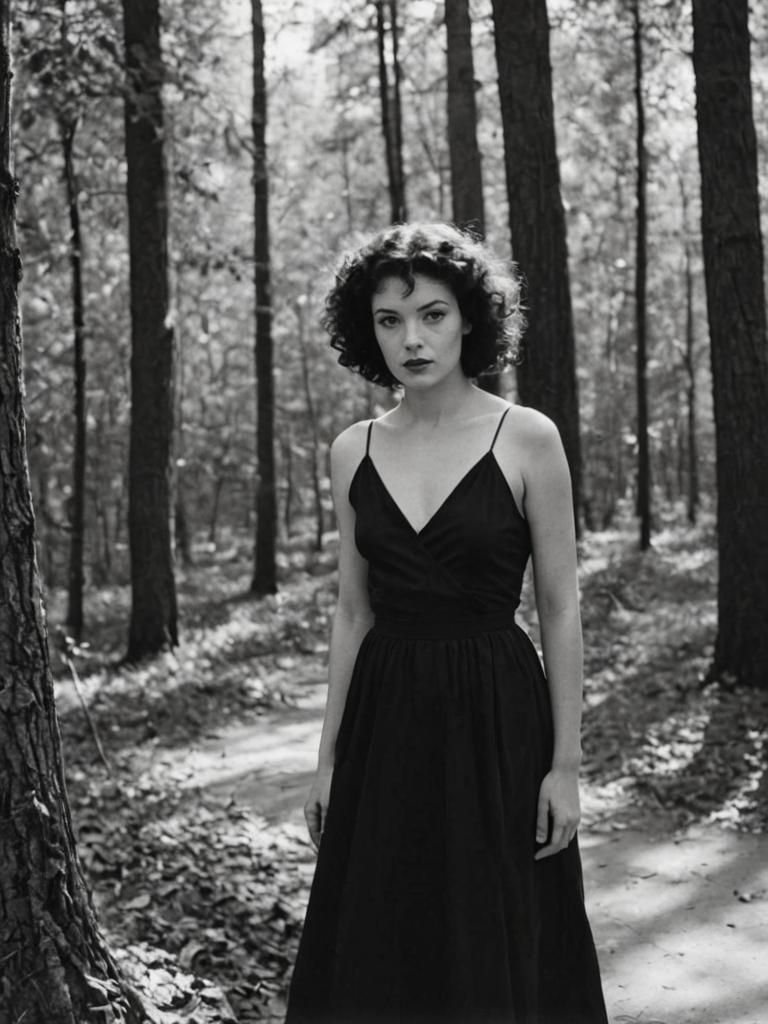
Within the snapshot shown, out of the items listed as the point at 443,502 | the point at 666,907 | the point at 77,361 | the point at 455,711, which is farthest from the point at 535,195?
the point at 77,361

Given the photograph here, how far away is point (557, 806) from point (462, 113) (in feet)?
33.2

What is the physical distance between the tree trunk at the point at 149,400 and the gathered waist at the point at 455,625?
918cm

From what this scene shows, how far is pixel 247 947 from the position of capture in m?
4.93

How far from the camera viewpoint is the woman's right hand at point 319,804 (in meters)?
3.18

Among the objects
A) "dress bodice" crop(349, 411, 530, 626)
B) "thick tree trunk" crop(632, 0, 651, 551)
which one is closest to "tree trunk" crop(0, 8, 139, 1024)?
"dress bodice" crop(349, 411, 530, 626)

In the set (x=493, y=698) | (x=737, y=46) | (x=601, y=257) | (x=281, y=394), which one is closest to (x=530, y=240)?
(x=737, y=46)

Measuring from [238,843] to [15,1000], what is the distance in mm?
3304

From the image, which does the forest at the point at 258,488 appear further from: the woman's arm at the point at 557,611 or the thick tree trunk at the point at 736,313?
the woman's arm at the point at 557,611

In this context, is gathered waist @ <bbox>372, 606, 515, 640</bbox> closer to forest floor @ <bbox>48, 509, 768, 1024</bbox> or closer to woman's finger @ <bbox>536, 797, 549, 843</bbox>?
woman's finger @ <bbox>536, 797, 549, 843</bbox>

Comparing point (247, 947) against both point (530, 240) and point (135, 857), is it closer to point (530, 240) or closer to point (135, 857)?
point (135, 857)

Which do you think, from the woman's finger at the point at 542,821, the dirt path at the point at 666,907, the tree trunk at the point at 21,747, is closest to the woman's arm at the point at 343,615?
the woman's finger at the point at 542,821

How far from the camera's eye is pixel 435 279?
2941 millimetres

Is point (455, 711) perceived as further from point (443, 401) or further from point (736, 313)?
point (736, 313)

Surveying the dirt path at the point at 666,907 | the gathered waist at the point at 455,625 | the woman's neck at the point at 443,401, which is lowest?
the dirt path at the point at 666,907
